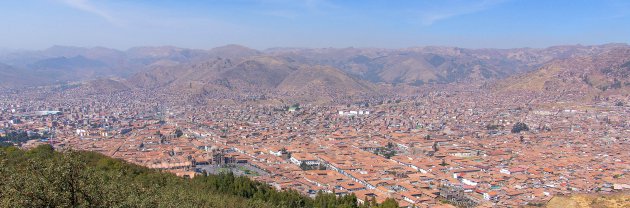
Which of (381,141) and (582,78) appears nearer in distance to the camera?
(381,141)

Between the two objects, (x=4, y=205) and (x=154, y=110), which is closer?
(x=4, y=205)

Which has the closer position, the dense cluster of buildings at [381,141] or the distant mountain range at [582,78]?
the dense cluster of buildings at [381,141]

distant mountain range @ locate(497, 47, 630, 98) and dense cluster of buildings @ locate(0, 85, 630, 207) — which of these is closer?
dense cluster of buildings @ locate(0, 85, 630, 207)

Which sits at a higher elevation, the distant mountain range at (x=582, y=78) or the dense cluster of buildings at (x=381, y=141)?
the distant mountain range at (x=582, y=78)

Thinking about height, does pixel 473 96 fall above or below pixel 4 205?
below

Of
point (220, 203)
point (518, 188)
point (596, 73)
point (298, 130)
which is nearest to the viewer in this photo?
point (220, 203)

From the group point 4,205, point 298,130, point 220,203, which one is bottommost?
point 298,130

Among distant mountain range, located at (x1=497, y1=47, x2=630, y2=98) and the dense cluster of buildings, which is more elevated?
distant mountain range, located at (x1=497, y1=47, x2=630, y2=98)

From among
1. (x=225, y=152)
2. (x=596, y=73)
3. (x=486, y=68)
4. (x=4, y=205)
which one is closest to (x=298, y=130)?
(x=225, y=152)

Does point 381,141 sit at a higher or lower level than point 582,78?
lower

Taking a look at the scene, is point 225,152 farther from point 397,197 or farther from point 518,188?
point 518,188

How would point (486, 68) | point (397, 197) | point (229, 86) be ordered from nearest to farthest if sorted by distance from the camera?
point (397, 197) < point (229, 86) < point (486, 68)
